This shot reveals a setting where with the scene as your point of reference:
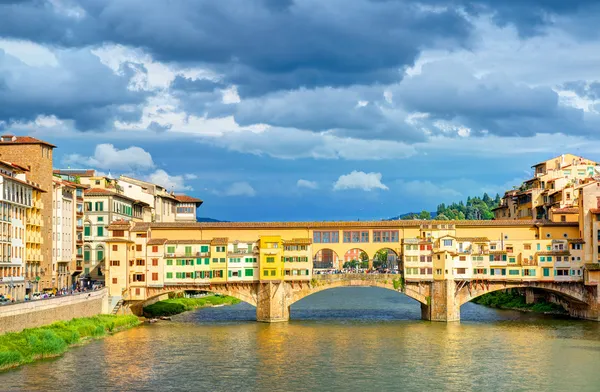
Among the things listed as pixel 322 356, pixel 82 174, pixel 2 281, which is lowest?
pixel 322 356

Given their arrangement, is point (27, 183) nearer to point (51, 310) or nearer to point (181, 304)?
point (51, 310)

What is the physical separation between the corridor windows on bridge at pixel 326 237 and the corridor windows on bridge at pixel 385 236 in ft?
11.5

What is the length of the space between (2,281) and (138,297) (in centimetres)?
1484

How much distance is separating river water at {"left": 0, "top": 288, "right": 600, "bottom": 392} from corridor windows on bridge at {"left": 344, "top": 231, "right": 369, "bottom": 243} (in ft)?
27.2

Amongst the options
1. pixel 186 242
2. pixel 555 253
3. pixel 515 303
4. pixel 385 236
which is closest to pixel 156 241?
pixel 186 242

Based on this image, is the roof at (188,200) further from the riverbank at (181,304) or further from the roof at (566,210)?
the roof at (566,210)

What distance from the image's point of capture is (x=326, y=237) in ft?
277

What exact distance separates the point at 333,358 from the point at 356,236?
29.5 metres

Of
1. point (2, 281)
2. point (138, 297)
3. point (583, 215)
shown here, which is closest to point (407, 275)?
point (583, 215)

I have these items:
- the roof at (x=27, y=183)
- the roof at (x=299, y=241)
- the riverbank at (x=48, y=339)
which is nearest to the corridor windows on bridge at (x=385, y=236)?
the roof at (x=299, y=241)

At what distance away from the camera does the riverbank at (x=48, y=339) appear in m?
49.6

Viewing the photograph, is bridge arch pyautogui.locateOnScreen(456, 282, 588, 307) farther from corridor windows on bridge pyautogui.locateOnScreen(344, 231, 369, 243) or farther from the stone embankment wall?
the stone embankment wall

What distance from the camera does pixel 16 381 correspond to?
45.9 m

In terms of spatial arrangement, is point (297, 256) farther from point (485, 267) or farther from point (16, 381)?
point (16, 381)
